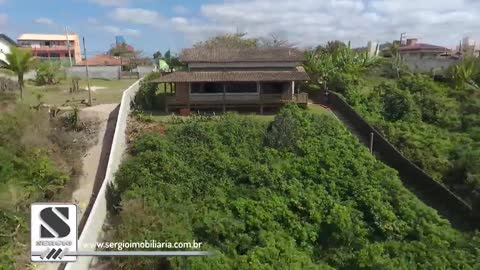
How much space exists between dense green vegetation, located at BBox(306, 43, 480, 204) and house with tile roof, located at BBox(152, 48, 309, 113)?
501 centimetres

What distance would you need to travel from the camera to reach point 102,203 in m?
17.4

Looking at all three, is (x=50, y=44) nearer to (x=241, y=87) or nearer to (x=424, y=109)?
(x=241, y=87)

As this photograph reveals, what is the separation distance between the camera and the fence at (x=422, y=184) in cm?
1633

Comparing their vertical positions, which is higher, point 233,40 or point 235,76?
point 233,40

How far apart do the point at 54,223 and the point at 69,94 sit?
30.0m

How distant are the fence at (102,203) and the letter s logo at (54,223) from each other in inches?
287

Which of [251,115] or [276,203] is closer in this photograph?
[276,203]

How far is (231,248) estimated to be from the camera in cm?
1427

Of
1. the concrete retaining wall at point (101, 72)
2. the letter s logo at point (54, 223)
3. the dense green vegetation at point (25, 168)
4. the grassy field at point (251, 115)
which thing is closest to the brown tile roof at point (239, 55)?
the grassy field at point (251, 115)

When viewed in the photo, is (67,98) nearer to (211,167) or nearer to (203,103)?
(203,103)

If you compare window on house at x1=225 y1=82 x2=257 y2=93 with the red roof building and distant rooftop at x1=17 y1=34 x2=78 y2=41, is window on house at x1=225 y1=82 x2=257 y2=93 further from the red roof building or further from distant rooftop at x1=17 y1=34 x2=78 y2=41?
distant rooftop at x1=17 y1=34 x2=78 y2=41

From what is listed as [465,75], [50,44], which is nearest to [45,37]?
[50,44]

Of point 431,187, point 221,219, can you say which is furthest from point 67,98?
point 431,187

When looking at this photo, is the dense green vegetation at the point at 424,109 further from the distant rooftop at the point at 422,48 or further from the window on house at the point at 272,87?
the distant rooftop at the point at 422,48
